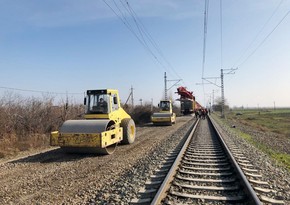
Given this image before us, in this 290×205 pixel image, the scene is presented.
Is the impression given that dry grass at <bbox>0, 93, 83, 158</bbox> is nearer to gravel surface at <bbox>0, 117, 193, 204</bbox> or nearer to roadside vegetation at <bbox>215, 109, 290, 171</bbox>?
gravel surface at <bbox>0, 117, 193, 204</bbox>

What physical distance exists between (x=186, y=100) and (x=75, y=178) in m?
44.4

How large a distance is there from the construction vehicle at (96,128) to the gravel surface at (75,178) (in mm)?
474

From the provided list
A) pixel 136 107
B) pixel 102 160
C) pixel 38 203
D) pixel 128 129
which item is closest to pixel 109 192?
pixel 38 203

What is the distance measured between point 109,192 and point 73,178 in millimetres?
1938

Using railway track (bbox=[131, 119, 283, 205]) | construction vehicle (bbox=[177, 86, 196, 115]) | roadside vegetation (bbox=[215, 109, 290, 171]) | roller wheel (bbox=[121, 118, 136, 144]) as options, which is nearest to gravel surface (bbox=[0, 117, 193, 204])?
railway track (bbox=[131, 119, 283, 205])

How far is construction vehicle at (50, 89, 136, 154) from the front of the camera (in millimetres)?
11242

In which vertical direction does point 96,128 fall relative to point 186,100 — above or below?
below

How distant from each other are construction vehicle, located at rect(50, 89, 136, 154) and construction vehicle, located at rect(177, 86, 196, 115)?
121 feet

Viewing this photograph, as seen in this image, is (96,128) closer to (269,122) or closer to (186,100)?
(186,100)

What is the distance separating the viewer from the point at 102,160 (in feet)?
35.3

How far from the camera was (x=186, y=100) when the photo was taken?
51625 millimetres

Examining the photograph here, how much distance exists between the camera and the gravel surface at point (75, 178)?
637 cm

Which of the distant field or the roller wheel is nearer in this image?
the roller wheel

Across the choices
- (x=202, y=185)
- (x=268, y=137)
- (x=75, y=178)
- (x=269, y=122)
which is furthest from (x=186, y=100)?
(x=202, y=185)
